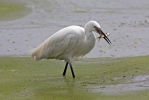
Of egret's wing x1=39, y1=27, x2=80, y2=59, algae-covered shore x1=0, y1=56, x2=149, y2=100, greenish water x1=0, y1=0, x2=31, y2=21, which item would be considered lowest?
greenish water x1=0, y1=0, x2=31, y2=21

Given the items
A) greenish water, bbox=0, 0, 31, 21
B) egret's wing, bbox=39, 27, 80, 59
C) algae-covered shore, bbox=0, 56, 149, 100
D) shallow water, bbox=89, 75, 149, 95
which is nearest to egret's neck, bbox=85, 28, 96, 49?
egret's wing, bbox=39, 27, 80, 59

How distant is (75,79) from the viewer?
28.4 feet

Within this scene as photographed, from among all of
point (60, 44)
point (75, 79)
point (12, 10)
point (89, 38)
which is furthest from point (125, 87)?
point (12, 10)

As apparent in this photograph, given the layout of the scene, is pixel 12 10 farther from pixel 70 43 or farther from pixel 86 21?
pixel 70 43

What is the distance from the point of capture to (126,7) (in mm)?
15461

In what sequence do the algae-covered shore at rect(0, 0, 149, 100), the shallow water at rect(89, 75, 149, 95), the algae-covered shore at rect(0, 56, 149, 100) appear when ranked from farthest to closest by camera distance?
the algae-covered shore at rect(0, 0, 149, 100) < the shallow water at rect(89, 75, 149, 95) < the algae-covered shore at rect(0, 56, 149, 100)

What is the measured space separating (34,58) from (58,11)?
578cm

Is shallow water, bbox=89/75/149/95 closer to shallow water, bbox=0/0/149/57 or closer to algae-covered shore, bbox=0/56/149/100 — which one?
algae-covered shore, bbox=0/56/149/100

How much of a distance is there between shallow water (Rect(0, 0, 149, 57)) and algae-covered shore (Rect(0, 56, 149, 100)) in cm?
74

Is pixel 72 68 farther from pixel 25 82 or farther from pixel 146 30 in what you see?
pixel 146 30

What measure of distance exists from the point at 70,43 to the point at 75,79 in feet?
2.11

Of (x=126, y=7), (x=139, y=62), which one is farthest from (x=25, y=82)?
(x=126, y=7)

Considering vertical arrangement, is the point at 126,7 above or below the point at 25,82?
below

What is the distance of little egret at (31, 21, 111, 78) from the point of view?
28.8ft
